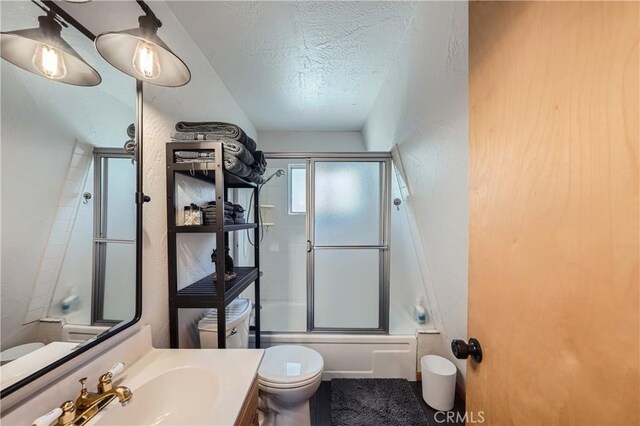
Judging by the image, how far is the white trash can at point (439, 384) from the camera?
4.65 feet

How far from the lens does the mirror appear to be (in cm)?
55

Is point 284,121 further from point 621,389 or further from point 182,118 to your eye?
point 621,389

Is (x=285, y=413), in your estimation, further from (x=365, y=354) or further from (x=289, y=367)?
(x=365, y=354)

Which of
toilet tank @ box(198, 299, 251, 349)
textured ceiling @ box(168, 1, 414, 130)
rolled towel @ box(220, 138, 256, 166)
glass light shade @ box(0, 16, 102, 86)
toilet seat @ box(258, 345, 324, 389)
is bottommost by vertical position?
toilet seat @ box(258, 345, 324, 389)

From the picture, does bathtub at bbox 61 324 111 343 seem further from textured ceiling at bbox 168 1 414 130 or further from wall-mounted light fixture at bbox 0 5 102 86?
textured ceiling at bbox 168 1 414 130

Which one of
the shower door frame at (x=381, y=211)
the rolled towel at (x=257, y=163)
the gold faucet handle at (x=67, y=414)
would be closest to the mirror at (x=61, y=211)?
the gold faucet handle at (x=67, y=414)

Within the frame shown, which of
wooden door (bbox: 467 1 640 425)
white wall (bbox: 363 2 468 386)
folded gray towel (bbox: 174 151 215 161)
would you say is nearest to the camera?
wooden door (bbox: 467 1 640 425)

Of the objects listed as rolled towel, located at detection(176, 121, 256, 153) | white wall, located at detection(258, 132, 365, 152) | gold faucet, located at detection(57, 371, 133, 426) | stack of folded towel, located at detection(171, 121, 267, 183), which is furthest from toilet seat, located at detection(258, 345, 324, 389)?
white wall, located at detection(258, 132, 365, 152)

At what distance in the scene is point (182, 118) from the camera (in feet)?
4.26

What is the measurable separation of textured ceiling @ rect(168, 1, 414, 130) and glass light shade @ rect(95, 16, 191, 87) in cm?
60

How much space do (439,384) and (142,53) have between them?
7.38 feet

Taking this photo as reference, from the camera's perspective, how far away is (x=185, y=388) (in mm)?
855

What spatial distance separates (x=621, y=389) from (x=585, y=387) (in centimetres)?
5

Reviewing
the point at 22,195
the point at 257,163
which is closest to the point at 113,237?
the point at 22,195
